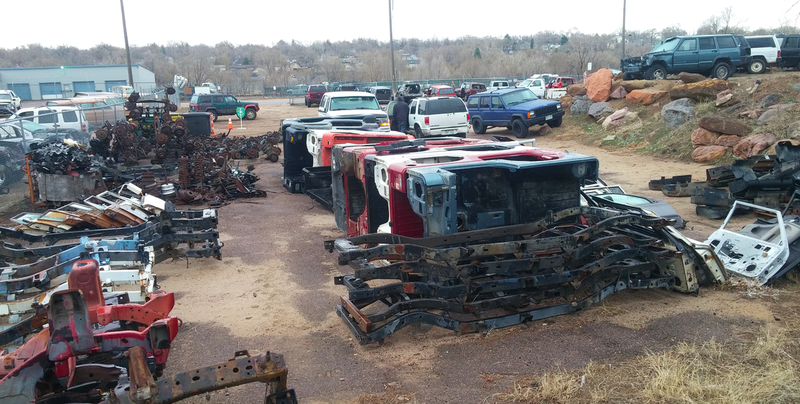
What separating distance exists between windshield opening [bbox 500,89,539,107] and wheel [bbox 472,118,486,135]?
137cm

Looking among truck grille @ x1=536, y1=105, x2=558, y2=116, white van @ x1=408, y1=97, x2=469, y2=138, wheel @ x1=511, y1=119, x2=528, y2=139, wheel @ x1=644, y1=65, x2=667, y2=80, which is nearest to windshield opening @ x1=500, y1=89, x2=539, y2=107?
wheel @ x1=511, y1=119, x2=528, y2=139

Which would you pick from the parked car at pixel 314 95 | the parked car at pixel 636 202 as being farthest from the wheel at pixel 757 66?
the parked car at pixel 314 95

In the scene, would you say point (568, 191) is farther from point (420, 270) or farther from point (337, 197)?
point (337, 197)

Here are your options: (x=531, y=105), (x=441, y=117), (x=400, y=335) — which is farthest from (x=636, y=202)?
(x=531, y=105)

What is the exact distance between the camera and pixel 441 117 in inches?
779

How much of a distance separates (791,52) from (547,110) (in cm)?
1077

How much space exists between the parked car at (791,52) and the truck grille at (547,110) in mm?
10113

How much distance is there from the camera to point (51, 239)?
7246mm

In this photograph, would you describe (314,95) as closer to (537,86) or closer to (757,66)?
(537,86)

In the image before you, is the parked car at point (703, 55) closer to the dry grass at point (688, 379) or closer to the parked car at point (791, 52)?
the parked car at point (791, 52)

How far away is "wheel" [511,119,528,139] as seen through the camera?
71.7 feet

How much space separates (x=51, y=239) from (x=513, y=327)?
5770mm

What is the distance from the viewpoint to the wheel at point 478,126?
23586 mm

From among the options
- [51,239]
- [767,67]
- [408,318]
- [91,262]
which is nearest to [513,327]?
[408,318]
